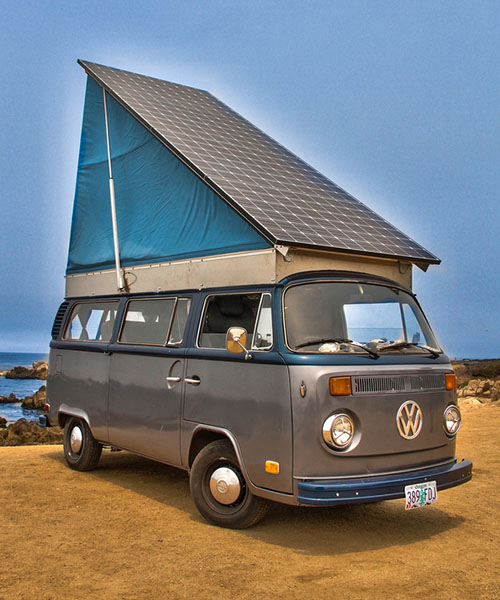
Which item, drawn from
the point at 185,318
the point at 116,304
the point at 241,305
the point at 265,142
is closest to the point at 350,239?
the point at 241,305

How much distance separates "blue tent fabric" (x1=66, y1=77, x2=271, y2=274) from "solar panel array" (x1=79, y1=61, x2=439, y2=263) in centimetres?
17

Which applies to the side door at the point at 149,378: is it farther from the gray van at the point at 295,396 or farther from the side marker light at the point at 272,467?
the side marker light at the point at 272,467

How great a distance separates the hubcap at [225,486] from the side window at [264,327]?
1277 millimetres

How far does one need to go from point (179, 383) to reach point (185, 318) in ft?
2.38

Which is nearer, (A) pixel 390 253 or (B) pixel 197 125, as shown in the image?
(A) pixel 390 253

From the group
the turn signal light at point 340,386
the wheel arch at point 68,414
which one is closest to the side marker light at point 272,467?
the turn signal light at point 340,386

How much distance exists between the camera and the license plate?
6016mm

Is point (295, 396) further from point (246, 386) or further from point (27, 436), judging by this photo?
point (27, 436)

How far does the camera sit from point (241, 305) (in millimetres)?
6816

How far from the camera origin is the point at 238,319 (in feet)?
22.4

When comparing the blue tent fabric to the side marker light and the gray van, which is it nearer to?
the gray van

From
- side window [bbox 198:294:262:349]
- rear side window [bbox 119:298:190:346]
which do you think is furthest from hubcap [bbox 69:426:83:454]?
side window [bbox 198:294:262:349]

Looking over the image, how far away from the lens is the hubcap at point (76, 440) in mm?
9297

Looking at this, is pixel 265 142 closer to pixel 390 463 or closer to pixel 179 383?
pixel 179 383
